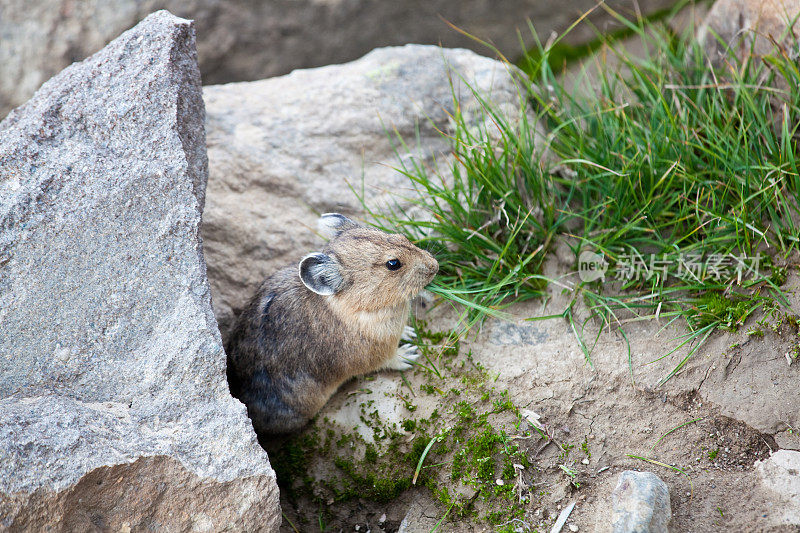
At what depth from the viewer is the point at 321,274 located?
562cm

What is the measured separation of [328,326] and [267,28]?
16.9 ft

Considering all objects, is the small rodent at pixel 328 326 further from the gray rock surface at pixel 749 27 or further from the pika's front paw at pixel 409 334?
the gray rock surface at pixel 749 27

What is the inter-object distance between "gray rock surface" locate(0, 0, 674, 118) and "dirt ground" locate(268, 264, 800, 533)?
16.6 ft

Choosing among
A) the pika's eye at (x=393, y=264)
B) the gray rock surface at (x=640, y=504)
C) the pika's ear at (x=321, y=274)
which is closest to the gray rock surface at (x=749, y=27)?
the pika's eye at (x=393, y=264)

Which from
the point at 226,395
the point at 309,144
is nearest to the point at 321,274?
the point at 226,395

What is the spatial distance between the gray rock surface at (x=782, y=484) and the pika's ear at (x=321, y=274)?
3.37m

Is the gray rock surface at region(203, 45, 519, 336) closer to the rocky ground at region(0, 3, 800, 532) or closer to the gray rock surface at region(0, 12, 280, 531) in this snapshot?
the rocky ground at region(0, 3, 800, 532)

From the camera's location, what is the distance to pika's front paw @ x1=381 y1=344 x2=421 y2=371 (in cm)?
611

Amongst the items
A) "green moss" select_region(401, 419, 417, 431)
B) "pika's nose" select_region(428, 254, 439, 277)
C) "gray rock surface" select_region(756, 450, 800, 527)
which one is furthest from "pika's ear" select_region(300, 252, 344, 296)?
"gray rock surface" select_region(756, 450, 800, 527)

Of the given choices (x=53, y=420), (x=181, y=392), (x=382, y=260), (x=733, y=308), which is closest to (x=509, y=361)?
(x=382, y=260)

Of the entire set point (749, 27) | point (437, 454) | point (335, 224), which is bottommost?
point (437, 454)

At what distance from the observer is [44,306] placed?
4.69 meters

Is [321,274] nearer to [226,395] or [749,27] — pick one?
[226,395]

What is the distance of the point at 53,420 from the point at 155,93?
2.45m
